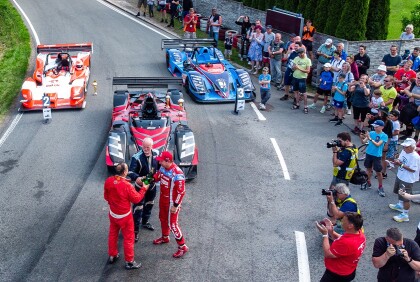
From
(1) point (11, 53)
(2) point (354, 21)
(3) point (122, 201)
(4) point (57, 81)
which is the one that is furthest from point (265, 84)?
(1) point (11, 53)

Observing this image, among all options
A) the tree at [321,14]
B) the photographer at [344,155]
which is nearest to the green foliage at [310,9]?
the tree at [321,14]

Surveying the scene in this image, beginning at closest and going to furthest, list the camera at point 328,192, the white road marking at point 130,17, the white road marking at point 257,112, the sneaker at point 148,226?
the camera at point 328,192 → the sneaker at point 148,226 → the white road marking at point 257,112 → the white road marking at point 130,17

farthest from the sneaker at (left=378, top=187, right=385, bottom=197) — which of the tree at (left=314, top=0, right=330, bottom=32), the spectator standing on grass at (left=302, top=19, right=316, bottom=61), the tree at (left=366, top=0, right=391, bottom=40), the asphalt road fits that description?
the tree at (left=314, top=0, right=330, bottom=32)

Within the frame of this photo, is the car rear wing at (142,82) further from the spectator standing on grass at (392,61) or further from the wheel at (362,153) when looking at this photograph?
the spectator standing on grass at (392,61)

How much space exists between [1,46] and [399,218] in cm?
1911

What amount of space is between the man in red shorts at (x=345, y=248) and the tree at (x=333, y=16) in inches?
565

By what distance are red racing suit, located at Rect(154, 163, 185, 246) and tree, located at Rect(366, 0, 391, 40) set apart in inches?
556

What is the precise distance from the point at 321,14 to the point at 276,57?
11.7 feet

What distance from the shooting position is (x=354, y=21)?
19422 mm

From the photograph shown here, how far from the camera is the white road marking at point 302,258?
29.4 feet

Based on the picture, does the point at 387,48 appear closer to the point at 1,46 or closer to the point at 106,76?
the point at 106,76

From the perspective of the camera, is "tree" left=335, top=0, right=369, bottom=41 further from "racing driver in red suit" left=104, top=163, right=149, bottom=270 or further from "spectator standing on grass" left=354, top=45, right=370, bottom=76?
"racing driver in red suit" left=104, top=163, right=149, bottom=270

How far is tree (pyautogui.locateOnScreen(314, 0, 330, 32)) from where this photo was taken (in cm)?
2094

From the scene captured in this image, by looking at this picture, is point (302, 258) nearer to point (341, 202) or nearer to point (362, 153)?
point (341, 202)
